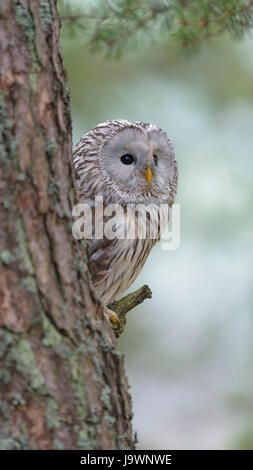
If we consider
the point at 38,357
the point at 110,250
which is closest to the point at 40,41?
the point at 38,357

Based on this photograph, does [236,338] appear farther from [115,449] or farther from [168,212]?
[115,449]

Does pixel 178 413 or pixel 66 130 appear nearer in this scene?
pixel 66 130

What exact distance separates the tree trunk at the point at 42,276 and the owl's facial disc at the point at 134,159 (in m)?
1.21

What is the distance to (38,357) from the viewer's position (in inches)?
64.0

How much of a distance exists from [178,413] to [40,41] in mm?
5375

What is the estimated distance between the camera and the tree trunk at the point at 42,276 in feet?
5.24

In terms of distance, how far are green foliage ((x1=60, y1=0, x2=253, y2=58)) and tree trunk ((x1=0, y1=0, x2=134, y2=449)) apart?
1.22 m

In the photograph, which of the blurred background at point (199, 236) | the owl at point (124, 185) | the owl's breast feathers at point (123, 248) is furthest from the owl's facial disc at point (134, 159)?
the blurred background at point (199, 236)

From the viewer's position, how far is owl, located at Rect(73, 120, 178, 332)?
2.90 metres

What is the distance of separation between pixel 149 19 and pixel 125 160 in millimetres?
601

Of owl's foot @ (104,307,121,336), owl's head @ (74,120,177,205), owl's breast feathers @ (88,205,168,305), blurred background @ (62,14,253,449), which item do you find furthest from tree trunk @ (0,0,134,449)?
blurred background @ (62,14,253,449)

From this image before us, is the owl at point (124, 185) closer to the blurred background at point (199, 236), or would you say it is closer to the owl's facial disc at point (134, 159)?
the owl's facial disc at point (134, 159)

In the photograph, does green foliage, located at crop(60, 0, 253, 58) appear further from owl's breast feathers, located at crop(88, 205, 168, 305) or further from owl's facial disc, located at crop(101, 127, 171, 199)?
owl's breast feathers, located at crop(88, 205, 168, 305)

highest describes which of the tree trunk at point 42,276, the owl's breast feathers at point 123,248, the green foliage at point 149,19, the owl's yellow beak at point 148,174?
the green foliage at point 149,19
